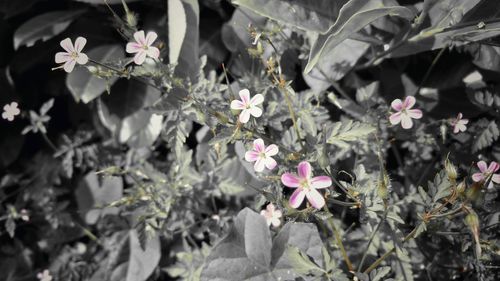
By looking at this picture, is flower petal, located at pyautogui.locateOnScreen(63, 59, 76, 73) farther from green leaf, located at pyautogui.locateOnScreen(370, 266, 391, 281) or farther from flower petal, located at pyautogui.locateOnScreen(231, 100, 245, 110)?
→ green leaf, located at pyautogui.locateOnScreen(370, 266, 391, 281)

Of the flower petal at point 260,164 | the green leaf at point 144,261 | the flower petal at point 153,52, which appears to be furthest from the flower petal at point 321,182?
the green leaf at point 144,261

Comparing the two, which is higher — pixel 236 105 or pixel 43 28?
pixel 236 105

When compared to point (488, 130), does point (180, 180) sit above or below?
below

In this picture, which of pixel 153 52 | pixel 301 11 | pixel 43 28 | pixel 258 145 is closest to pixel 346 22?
pixel 301 11

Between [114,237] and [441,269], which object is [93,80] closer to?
[114,237]

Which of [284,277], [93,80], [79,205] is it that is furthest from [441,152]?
[79,205]

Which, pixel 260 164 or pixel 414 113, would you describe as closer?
pixel 260 164

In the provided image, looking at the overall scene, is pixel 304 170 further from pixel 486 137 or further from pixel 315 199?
pixel 486 137
